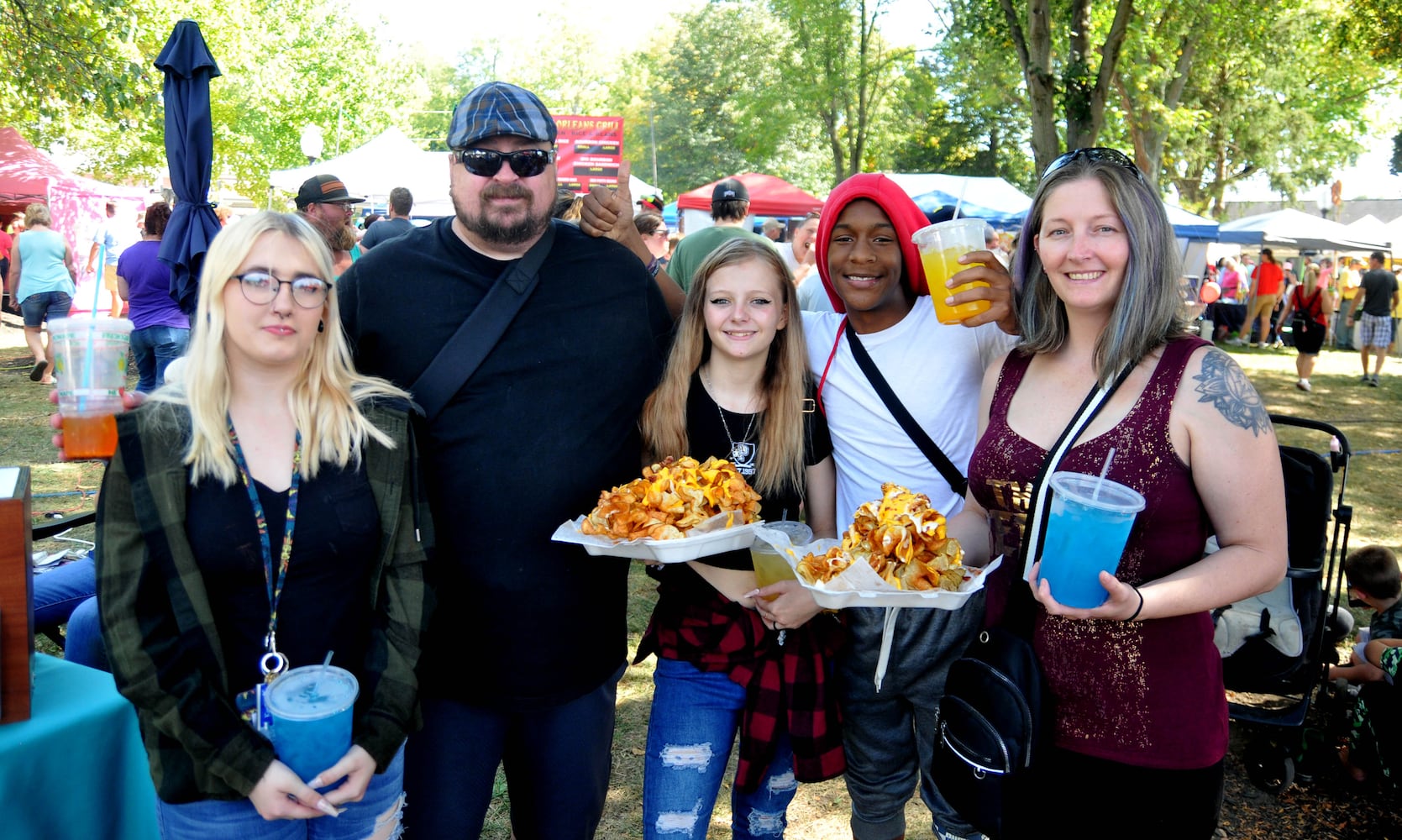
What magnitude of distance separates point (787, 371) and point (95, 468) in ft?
27.8

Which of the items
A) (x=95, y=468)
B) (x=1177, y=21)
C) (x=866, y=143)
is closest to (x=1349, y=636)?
(x=95, y=468)

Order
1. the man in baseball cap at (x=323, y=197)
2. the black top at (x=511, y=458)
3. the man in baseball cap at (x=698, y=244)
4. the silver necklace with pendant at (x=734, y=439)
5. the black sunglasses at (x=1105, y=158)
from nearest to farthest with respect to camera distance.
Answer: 1. the black sunglasses at (x=1105, y=158)
2. the black top at (x=511, y=458)
3. the silver necklace with pendant at (x=734, y=439)
4. the man in baseball cap at (x=698, y=244)
5. the man in baseball cap at (x=323, y=197)

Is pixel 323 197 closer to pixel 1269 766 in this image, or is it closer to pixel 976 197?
pixel 1269 766

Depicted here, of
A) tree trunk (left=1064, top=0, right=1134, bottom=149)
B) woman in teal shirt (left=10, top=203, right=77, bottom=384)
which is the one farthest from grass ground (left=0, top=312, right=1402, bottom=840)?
tree trunk (left=1064, top=0, right=1134, bottom=149)

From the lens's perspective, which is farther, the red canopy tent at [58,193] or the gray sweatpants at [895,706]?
the red canopy tent at [58,193]

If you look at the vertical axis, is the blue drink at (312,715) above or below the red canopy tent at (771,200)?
below

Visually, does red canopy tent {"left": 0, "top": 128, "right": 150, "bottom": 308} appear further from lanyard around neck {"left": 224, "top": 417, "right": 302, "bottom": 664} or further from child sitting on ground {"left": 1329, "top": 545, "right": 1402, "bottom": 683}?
child sitting on ground {"left": 1329, "top": 545, "right": 1402, "bottom": 683}

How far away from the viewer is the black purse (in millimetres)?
2156

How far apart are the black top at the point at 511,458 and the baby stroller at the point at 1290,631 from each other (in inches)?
122

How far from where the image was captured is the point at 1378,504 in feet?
28.7

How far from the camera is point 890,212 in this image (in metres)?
2.95

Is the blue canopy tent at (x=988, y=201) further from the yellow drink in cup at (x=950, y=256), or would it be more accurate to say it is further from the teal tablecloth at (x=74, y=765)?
the teal tablecloth at (x=74, y=765)

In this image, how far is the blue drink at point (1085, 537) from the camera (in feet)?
6.18

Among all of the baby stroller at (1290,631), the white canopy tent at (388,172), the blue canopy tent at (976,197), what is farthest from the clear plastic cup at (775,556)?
the blue canopy tent at (976,197)
